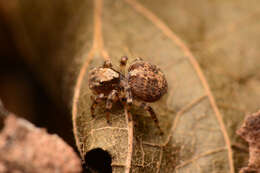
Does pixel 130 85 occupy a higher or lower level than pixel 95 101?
higher

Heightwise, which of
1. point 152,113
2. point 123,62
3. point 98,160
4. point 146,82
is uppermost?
point 123,62

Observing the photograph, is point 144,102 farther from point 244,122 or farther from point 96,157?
point 244,122

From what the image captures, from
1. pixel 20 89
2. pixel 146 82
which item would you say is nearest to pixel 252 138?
pixel 146 82

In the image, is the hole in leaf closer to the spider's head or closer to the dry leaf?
the dry leaf

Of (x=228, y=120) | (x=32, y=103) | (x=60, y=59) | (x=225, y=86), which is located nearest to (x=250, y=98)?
(x=225, y=86)

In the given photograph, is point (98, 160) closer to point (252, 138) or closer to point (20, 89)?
point (252, 138)

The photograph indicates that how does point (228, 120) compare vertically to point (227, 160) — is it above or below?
above

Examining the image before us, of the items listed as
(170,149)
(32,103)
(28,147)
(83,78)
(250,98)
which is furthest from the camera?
(32,103)

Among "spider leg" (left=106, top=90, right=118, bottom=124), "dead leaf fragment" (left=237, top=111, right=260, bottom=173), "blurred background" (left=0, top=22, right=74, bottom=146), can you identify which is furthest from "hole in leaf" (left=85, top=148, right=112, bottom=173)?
"dead leaf fragment" (left=237, top=111, right=260, bottom=173)
